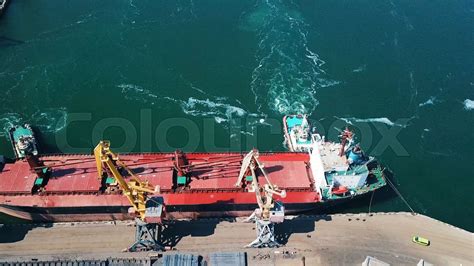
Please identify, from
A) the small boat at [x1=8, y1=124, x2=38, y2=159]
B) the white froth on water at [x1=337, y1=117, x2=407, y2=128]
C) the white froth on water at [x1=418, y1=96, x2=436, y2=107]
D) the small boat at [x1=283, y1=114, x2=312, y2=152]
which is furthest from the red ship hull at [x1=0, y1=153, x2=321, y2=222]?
the white froth on water at [x1=418, y1=96, x2=436, y2=107]

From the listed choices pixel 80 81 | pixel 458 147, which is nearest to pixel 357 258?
pixel 458 147

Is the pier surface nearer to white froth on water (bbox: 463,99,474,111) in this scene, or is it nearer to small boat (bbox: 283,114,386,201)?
small boat (bbox: 283,114,386,201)

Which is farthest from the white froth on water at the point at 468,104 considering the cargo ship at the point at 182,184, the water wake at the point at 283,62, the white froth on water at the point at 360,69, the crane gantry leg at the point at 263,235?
the crane gantry leg at the point at 263,235

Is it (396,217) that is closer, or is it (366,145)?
(396,217)

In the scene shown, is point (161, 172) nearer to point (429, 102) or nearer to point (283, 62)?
point (283, 62)

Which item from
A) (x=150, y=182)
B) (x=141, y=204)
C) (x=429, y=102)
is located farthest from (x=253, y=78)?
(x=141, y=204)

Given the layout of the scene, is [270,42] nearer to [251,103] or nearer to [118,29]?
[251,103]
